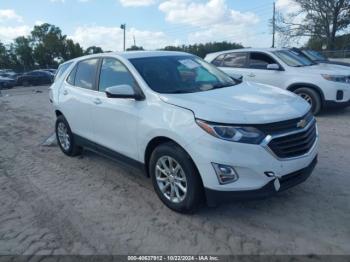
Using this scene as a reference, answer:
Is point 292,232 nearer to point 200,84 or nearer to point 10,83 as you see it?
→ point 200,84

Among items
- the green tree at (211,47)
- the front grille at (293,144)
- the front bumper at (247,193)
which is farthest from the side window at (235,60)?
the green tree at (211,47)

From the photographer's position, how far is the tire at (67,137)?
5789 millimetres

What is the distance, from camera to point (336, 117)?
809cm

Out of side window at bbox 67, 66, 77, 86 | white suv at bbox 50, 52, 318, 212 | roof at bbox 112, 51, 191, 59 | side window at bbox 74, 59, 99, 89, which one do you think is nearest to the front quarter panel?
white suv at bbox 50, 52, 318, 212

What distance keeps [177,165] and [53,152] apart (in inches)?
146

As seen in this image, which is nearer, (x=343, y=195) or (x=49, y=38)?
(x=343, y=195)

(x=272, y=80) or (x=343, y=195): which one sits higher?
(x=272, y=80)

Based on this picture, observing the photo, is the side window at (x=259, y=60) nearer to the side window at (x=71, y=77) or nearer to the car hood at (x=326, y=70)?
the car hood at (x=326, y=70)

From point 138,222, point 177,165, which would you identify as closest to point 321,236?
point 177,165

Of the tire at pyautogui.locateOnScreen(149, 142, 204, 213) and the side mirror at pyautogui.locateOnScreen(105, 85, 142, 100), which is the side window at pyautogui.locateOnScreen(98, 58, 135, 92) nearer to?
the side mirror at pyautogui.locateOnScreen(105, 85, 142, 100)

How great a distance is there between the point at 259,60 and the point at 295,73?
1086 mm

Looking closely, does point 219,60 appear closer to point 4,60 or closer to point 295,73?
point 295,73

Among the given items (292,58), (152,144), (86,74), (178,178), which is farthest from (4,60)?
(178,178)

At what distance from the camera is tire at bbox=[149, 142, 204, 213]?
3.39m
